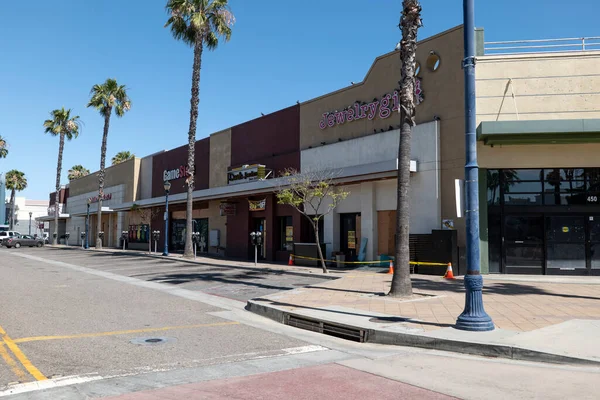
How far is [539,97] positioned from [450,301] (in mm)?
9803

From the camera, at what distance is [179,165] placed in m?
39.4

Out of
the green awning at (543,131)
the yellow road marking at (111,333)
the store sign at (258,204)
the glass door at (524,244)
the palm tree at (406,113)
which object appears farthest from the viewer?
the store sign at (258,204)

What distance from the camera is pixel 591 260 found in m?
17.6

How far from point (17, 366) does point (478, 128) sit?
15.1 meters

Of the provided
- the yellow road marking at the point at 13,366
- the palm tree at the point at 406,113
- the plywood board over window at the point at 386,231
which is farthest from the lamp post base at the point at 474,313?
the plywood board over window at the point at 386,231

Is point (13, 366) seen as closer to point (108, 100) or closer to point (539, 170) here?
point (539, 170)

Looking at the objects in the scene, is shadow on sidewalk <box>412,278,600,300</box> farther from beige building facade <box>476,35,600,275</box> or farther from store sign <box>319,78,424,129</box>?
store sign <box>319,78,424,129</box>

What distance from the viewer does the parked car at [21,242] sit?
5206 centimetres

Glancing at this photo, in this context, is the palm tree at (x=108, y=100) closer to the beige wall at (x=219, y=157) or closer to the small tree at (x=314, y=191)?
the beige wall at (x=219, y=157)

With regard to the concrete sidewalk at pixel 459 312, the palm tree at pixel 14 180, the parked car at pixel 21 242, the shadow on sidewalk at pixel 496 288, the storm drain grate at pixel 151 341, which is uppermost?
the palm tree at pixel 14 180

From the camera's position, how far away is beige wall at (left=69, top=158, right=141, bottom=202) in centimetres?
4703

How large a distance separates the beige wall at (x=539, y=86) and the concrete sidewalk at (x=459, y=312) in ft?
19.3

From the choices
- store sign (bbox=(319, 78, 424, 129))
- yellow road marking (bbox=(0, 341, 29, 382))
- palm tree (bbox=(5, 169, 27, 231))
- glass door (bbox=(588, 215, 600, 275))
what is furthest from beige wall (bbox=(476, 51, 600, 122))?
palm tree (bbox=(5, 169, 27, 231))

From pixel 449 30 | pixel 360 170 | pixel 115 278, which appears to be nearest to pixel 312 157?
pixel 360 170
